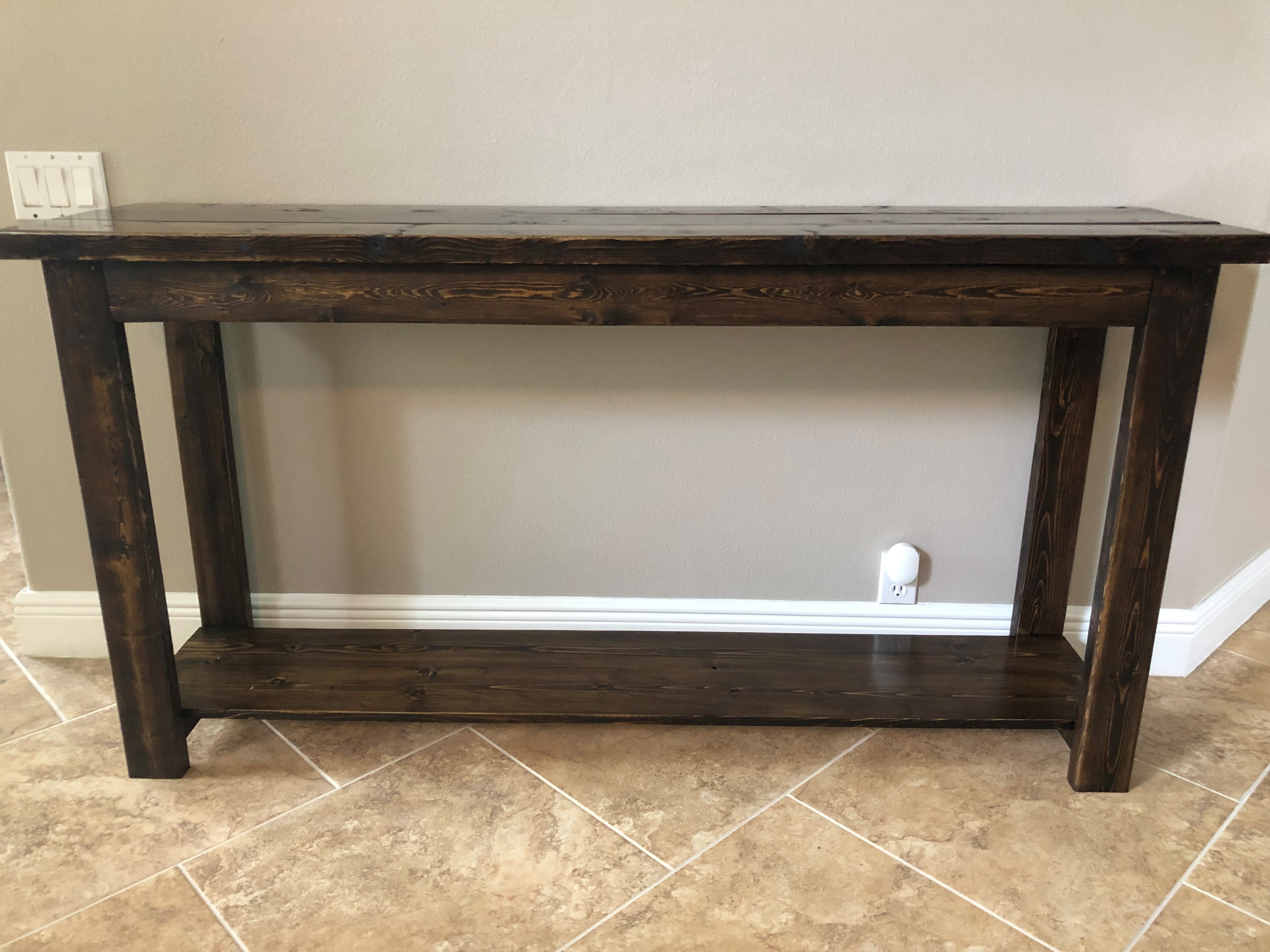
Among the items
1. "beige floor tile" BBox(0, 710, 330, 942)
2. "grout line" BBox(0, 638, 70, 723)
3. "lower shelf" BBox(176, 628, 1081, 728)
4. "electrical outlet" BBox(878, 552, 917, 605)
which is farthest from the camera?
"electrical outlet" BBox(878, 552, 917, 605)

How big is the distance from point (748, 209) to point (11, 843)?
1.44 m

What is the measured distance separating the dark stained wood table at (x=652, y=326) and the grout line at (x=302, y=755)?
75 mm

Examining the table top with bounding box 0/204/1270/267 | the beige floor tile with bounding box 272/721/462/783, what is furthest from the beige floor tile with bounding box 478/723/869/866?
the table top with bounding box 0/204/1270/267

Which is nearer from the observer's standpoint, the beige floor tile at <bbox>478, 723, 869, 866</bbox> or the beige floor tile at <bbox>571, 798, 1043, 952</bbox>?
the beige floor tile at <bbox>571, 798, 1043, 952</bbox>

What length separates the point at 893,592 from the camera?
185 cm

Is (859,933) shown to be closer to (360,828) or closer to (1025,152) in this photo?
(360,828)

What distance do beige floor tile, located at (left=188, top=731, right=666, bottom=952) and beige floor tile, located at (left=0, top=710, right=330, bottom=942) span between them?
73mm

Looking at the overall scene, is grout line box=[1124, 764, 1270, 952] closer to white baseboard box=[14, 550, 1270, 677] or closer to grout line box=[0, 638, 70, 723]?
white baseboard box=[14, 550, 1270, 677]

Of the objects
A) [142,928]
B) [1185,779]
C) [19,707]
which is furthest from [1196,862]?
[19,707]

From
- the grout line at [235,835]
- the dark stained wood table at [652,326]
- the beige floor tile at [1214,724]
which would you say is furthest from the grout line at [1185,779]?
the grout line at [235,835]

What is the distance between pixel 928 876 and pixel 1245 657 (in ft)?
3.30

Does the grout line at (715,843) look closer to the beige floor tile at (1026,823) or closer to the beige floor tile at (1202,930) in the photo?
the beige floor tile at (1026,823)

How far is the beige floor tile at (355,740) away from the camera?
62.8 inches

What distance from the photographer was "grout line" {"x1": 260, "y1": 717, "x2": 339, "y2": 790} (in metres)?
1.55
